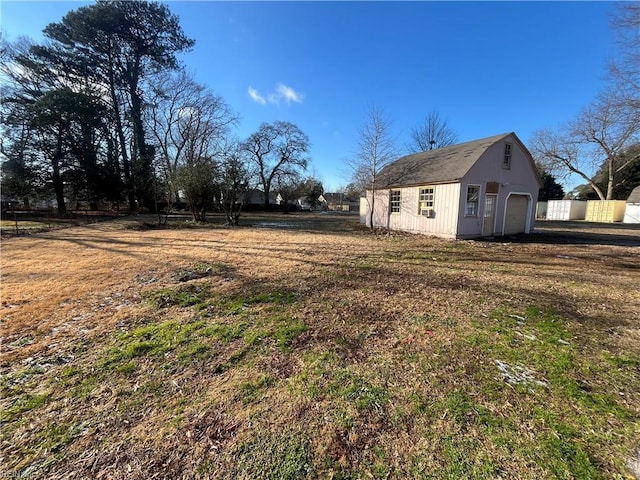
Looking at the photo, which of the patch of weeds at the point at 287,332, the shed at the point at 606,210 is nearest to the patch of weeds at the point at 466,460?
the patch of weeds at the point at 287,332

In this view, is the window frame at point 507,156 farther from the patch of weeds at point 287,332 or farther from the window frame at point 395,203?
the patch of weeds at point 287,332

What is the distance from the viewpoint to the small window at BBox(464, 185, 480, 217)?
1142cm

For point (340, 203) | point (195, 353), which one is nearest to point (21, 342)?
point (195, 353)

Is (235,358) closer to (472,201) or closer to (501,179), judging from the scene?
(472,201)

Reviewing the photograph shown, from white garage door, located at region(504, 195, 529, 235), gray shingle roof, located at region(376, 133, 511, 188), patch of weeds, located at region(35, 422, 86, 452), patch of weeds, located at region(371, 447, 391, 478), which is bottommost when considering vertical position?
patch of weeds, located at region(35, 422, 86, 452)

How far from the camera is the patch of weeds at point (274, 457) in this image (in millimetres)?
1688

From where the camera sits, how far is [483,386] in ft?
8.17

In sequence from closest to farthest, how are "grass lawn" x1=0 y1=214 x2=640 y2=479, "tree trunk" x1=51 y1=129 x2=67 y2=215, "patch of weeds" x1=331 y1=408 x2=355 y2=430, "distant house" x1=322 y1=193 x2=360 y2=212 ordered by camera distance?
"grass lawn" x1=0 y1=214 x2=640 y2=479 < "patch of weeds" x1=331 y1=408 x2=355 y2=430 < "tree trunk" x1=51 y1=129 x2=67 y2=215 < "distant house" x1=322 y1=193 x2=360 y2=212

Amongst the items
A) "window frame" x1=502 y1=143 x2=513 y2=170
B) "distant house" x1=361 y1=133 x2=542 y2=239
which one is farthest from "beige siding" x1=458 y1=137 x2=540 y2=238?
"window frame" x1=502 y1=143 x2=513 y2=170

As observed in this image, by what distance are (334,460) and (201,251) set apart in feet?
25.7

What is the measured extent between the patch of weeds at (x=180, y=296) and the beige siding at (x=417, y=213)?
33.2 ft

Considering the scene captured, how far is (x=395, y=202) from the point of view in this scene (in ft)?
48.7

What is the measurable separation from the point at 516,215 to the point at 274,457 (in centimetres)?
1512

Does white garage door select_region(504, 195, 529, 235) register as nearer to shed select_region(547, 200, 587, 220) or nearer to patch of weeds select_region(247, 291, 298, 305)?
patch of weeds select_region(247, 291, 298, 305)
